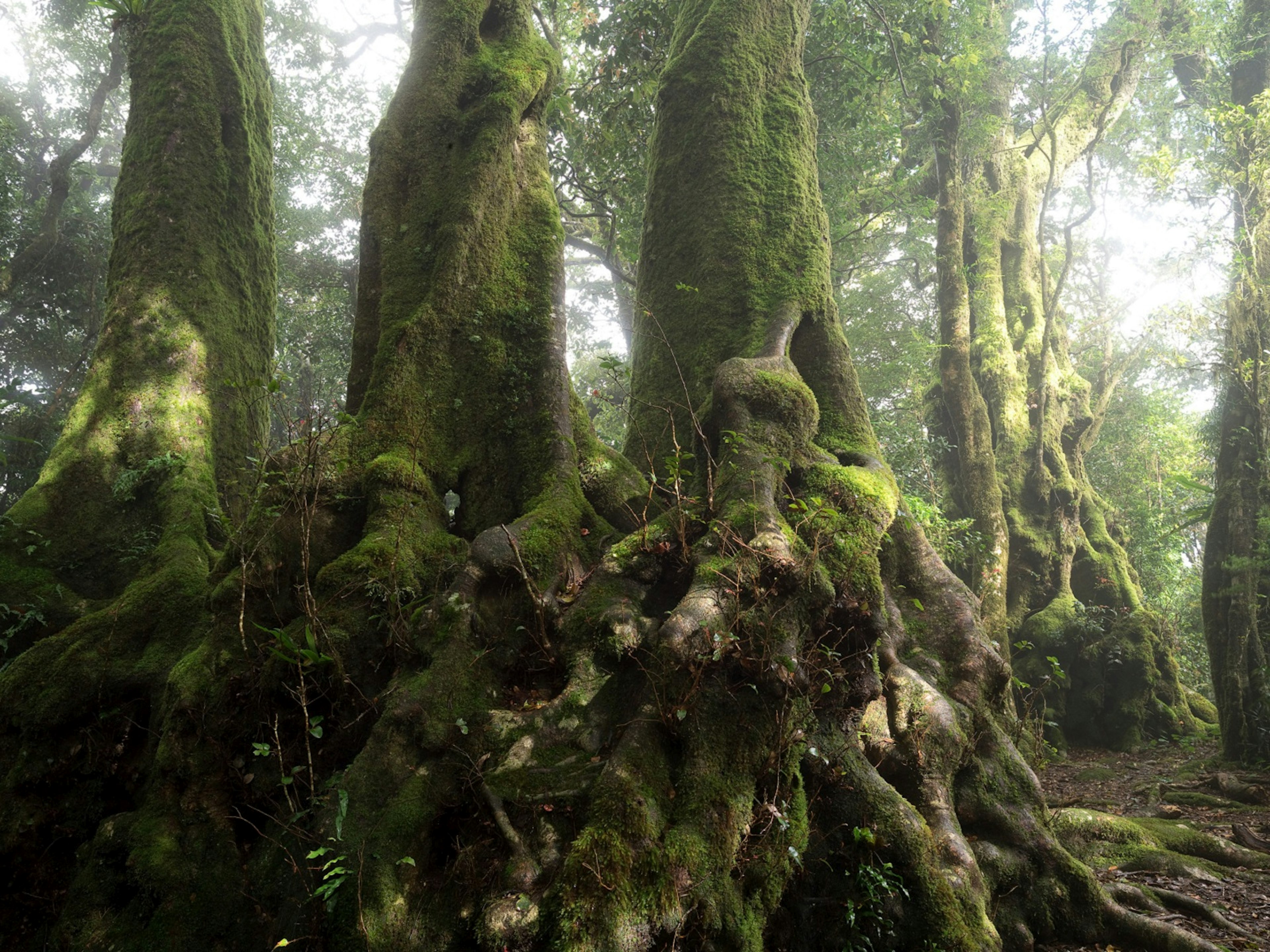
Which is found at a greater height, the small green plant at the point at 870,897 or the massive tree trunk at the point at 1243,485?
the massive tree trunk at the point at 1243,485

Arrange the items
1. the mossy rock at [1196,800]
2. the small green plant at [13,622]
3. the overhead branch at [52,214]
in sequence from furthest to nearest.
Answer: the overhead branch at [52,214] < the mossy rock at [1196,800] < the small green plant at [13,622]

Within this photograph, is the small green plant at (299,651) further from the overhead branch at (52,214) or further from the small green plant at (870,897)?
the overhead branch at (52,214)

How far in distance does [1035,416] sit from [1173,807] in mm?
6993

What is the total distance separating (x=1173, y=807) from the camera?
21.8 feet

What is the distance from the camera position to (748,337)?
5555 millimetres

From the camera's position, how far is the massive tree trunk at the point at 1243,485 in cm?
798

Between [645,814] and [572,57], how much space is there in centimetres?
1617

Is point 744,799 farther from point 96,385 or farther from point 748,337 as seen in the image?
point 96,385

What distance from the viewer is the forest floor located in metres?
4.02

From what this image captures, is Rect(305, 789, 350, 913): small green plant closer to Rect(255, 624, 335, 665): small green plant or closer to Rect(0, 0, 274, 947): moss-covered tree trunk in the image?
Rect(255, 624, 335, 665): small green plant

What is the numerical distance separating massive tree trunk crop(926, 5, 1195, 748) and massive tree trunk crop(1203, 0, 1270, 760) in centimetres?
170

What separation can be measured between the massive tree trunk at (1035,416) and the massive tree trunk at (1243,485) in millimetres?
1705

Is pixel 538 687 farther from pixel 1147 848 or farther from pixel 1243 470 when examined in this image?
pixel 1243 470

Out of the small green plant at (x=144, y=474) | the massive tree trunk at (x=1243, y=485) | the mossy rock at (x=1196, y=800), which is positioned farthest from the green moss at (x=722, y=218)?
the massive tree trunk at (x=1243, y=485)
